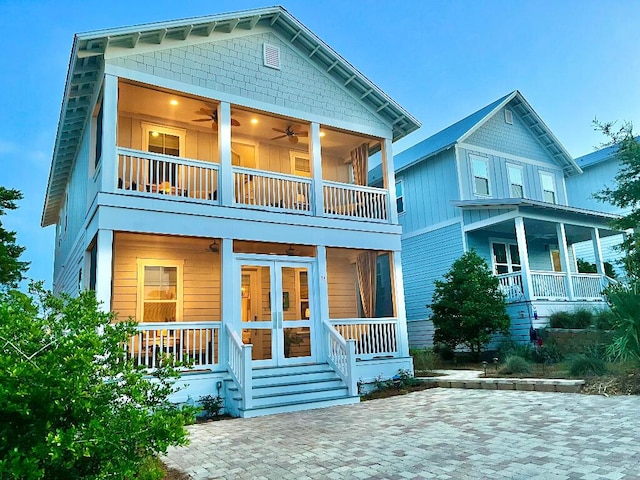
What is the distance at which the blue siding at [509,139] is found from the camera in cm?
1892

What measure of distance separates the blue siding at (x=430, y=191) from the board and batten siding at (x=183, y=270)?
973cm

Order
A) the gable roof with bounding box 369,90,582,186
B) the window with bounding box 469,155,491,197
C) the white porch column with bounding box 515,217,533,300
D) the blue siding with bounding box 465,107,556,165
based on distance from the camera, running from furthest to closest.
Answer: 1. the blue siding with bounding box 465,107,556,165
2. the gable roof with bounding box 369,90,582,186
3. the window with bounding box 469,155,491,197
4. the white porch column with bounding box 515,217,533,300

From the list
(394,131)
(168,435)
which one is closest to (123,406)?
(168,435)

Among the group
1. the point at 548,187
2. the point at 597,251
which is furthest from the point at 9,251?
the point at 548,187

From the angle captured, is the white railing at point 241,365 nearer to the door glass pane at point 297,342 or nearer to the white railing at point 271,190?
the door glass pane at point 297,342

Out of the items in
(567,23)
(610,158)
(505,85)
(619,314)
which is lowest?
(619,314)

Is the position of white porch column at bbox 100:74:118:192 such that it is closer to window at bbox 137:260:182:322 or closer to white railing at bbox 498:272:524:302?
window at bbox 137:260:182:322

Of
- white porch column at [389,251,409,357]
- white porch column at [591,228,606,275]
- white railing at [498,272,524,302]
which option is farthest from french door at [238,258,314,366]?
white porch column at [591,228,606,275]

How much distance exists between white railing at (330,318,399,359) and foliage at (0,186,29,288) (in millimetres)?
9076

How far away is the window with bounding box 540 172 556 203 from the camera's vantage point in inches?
806

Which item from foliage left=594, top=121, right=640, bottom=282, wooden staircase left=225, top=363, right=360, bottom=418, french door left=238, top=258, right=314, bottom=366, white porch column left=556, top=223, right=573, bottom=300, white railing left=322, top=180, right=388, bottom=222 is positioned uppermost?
foliage left=594, top=121, right=640, bottom=282

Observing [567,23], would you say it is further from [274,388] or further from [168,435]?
[168,435]

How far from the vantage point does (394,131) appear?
13406 millimetres

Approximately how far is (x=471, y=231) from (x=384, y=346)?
785 centimetres
